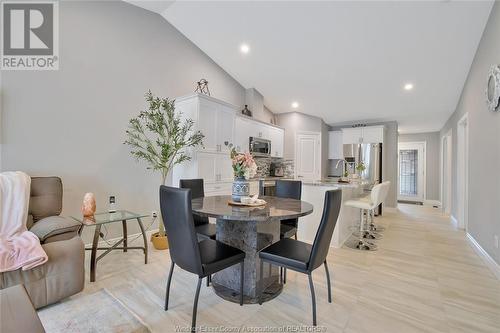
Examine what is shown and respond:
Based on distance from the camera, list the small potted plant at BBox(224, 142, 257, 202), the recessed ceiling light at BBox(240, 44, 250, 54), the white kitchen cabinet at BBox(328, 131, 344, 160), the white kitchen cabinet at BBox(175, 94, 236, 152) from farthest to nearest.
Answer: the white kitchen cabinet at BBox(328, 131, 344, 160), the recessed ceiling light at BBox(240, 44, 250, 54), the white kitchen cabinet at BBox(175, 94, 236, 152), the small potted plant at BBox(224, 142, 257, 202)

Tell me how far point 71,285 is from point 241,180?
1616mm

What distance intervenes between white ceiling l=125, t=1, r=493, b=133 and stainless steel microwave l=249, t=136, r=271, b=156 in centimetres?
116

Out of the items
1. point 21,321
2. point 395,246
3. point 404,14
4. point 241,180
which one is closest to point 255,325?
point 241,180

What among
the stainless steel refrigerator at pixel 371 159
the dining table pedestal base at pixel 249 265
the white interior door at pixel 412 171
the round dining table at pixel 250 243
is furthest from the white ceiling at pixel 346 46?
the white interior door at pixel 412 171

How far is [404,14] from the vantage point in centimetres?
273

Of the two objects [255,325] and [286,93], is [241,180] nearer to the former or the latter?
[255,325]

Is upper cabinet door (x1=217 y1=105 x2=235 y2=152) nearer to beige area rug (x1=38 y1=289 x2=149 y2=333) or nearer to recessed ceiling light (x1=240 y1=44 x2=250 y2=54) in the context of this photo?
recessed ceiling light (x1=240 y1=44 x2=250 y2=54)

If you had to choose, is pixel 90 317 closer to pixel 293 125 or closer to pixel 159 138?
pixel 159 138

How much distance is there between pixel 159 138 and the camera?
11.9ft

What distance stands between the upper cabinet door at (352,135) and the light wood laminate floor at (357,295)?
134 inches

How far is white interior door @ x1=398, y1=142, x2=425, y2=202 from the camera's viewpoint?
25.6 ft

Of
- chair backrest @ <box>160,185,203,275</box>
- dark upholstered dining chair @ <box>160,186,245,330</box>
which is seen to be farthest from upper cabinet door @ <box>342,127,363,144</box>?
chair backrest @ <box>160,185,203,275</box>

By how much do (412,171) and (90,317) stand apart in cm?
938

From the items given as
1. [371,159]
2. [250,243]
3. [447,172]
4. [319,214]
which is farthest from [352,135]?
[250,243]
